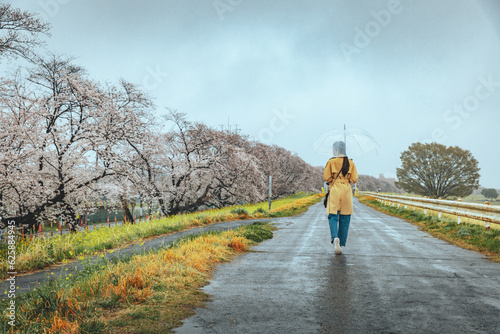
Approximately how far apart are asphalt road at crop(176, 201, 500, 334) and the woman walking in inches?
23.3

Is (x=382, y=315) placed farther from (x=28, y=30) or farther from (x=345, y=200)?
(x=28, y=30)

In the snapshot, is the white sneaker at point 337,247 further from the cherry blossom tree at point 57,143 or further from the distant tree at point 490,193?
the distant tree at point 490,193

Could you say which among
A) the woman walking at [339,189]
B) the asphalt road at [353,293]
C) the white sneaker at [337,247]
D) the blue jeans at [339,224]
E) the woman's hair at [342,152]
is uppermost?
the woman's hair at [342,152]

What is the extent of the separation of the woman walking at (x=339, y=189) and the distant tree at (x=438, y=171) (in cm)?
5512

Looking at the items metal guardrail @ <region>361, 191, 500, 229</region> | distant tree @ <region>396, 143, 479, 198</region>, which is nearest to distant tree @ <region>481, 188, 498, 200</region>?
distant tree @ <region>396, 143, 479, 198</region>

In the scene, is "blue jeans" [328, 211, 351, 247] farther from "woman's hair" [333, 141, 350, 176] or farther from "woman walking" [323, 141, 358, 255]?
"woman's hair" [333, 141, 350, 176]

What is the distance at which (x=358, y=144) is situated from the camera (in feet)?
30.7

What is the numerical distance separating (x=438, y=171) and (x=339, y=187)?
57357 mm

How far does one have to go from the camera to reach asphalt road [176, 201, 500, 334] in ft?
11.4

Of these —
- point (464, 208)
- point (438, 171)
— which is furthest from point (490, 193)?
point (464, 208)

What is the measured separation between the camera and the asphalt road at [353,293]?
3.48 m

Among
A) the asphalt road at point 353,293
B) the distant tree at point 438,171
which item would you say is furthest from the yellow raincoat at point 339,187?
the distant tree at point 438,171

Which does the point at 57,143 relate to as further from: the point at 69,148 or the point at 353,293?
the point at 353,293

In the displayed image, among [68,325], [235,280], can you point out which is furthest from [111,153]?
[68,325]
